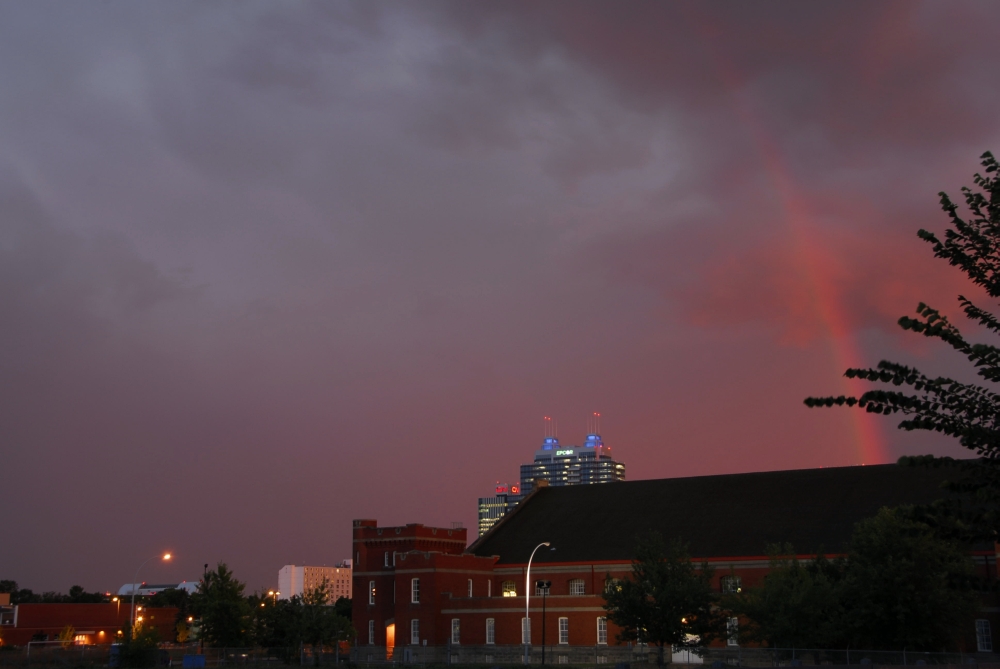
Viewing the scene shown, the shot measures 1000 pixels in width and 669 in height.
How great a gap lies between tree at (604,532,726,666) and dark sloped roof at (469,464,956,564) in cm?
954

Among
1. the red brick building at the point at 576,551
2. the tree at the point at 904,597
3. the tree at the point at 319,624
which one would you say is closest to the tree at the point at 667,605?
the red brick building at the point at 576,551

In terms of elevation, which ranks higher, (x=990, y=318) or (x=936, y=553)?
(x=990, y=318)

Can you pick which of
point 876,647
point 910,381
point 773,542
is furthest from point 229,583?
point 910,381

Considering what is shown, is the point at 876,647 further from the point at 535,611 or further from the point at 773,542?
the point at 535,611

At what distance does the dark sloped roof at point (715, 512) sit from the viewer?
236 ft

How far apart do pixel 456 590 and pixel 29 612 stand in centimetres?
5108

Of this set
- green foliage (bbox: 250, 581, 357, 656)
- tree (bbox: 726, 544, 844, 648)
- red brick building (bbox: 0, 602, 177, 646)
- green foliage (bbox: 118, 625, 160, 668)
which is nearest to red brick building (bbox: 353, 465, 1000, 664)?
green foliage (bbox: 250, 581, 357, 656)

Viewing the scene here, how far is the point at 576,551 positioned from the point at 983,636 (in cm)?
3152

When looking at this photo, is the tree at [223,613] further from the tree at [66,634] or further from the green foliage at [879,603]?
the green foliage at [879,603]

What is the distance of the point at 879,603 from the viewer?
55.3 meters

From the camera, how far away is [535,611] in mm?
77562

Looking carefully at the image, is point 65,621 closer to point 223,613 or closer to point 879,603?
point 223,613

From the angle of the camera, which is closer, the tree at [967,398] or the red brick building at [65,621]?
the tree at [967,398]

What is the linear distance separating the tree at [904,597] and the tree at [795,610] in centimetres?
105
